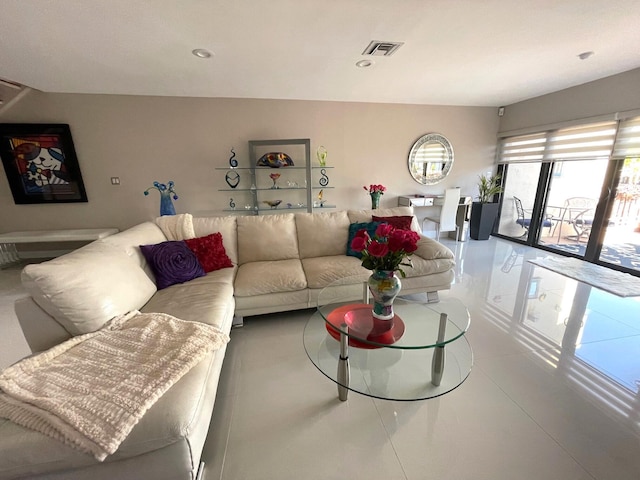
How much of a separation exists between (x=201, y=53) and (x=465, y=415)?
10.9 ft

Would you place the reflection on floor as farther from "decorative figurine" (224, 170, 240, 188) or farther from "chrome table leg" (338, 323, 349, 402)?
"decorative figurine" (224, 170, 240, 188)

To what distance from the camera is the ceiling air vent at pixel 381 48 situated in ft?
7.28

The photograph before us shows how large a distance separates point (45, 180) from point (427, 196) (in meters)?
5.66

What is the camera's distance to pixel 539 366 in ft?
5.38

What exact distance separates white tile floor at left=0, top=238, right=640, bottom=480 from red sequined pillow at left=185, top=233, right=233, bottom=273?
1.93 ft

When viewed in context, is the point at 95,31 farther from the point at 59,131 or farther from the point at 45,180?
the point at 45,180

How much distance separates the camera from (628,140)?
2900 mm

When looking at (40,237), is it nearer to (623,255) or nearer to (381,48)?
(381,48)

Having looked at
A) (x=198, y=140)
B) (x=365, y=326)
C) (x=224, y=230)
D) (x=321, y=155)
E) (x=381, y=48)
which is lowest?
(x=365, y=326)

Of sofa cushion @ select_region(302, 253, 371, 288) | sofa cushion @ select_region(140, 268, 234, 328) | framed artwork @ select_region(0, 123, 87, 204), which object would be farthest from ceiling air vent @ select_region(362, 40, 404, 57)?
framed artwork @ select_region(0, 123, 87, 204)

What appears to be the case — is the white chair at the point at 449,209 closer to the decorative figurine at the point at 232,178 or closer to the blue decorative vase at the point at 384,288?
the blue decorative vase at the point at 384,288

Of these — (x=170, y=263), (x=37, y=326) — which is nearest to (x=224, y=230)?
(x=170, y=263)

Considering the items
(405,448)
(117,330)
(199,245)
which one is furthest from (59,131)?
(405,448)

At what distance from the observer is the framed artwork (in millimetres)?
3340
